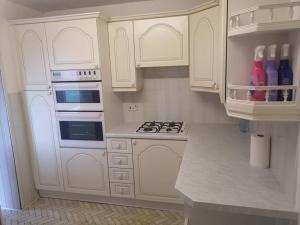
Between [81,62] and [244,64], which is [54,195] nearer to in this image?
[81,62]

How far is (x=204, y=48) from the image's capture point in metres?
2.04

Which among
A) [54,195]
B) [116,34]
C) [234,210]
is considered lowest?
[54,195]

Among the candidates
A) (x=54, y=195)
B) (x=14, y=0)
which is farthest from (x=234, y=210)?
(x=14, y=0)

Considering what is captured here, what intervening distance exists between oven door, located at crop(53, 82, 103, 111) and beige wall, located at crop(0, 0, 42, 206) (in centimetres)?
46

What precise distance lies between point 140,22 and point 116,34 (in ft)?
0.93

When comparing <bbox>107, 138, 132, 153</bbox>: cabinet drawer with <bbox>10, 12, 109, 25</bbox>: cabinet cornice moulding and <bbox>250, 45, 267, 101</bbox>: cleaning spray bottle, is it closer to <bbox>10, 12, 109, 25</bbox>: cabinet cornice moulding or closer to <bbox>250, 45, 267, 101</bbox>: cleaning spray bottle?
<bbox>10, 12, 109, 25</bbox>: cabinet cornice moulding

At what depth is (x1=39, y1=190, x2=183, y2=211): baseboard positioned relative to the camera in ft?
8.05

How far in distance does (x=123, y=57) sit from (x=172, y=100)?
0.76 meters

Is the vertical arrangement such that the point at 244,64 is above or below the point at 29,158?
above

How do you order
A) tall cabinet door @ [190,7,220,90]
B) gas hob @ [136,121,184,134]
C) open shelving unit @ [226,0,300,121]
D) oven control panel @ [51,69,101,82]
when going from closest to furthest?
open shelving unit @ [226,0,300,121] → tall cabinet door @ [190,7,220,90] → oven control panel @ [51,69,101,82] → gas hob @ [136,121,184,134]

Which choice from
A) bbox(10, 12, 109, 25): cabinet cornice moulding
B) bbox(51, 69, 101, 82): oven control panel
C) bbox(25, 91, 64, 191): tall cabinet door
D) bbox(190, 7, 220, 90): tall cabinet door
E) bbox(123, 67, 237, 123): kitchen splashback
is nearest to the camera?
bbox(190, 7, 220, 90): tall cabinet door

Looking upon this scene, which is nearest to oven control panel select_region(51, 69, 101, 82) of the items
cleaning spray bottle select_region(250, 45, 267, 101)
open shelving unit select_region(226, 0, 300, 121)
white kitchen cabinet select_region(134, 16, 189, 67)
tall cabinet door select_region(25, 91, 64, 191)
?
tall cabinet door select_region(25, 91, 64, 191)

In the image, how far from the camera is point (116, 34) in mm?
2361

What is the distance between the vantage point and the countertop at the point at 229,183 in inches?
38.3
